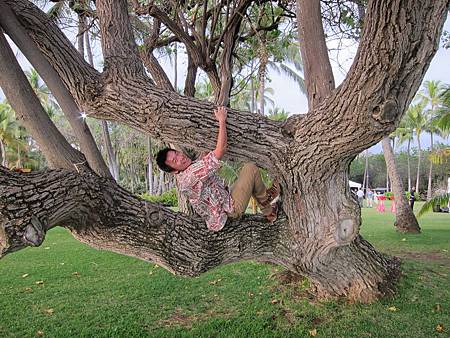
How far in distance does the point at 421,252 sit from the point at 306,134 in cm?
612

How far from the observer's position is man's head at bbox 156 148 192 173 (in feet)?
12.3

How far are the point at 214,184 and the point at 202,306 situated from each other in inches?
84.8

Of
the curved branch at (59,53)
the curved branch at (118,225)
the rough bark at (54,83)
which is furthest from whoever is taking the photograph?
the curved branch at (59,53)

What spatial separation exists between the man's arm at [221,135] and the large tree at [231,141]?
0.41 ft

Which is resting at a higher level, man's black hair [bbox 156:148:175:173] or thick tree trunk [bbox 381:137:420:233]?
man's black hair [bbox 156:148:175:173]

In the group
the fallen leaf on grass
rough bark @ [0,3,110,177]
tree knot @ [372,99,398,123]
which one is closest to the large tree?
tree knot @ [372,99,398,123]

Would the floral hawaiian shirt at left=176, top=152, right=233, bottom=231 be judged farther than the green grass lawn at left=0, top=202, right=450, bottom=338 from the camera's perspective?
No

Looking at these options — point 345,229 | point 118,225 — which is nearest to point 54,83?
point 118,225

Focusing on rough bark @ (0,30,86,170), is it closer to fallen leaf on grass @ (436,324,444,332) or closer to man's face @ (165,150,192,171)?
man's face @ (165,150,192,171)

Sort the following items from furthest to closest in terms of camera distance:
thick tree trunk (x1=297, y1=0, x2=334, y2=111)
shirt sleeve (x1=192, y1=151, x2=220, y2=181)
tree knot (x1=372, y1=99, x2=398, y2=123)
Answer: thick tree trunk (x1=297, y1=0, x2=334, y2=111), shirt sleeve (x1=192, y1=151, x2=220, y2=181), tree knot (x1=372, y1=99, x2=398, y2=123)

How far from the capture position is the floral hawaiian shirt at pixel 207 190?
142 inches

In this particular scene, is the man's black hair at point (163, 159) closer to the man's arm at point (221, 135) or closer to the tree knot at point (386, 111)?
the man's arm at point (221, 135)

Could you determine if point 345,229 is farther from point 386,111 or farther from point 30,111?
point 30,111

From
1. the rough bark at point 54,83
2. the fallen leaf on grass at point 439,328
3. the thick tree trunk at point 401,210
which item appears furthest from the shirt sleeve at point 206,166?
the thick tree trunk at point 401,210
